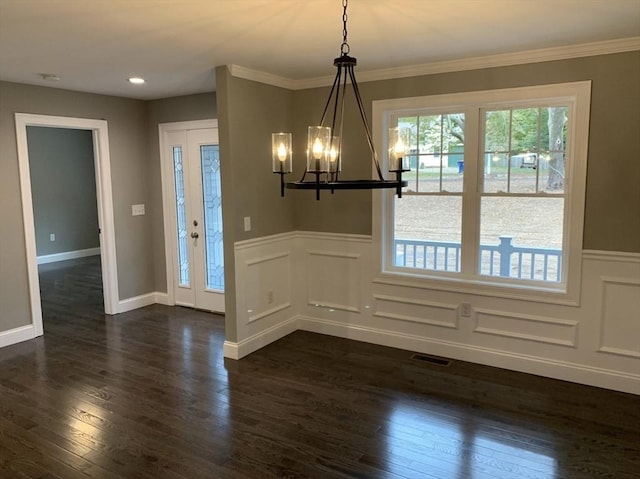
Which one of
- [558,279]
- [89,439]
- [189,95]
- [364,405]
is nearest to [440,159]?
[558,279]

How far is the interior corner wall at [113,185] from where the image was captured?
4465mm

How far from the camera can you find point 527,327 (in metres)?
3.81

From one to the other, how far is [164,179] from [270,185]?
190 centimetres

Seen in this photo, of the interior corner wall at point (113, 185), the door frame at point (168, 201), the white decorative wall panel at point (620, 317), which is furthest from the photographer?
the door frame at point (168, 201)

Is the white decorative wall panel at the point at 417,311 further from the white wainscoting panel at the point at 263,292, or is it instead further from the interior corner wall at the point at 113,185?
the interior corner wall at the point at 113,185

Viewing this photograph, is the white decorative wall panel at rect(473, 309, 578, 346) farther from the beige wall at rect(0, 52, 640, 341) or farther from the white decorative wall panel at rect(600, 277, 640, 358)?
the beige wall at rect(0, 52, 640, 341)

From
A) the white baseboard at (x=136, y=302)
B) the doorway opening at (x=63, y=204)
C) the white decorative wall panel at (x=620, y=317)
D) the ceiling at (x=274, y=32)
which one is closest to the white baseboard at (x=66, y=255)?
the doorway opening at (x=63, y=204)

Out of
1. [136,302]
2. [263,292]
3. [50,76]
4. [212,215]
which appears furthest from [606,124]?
[136,302]

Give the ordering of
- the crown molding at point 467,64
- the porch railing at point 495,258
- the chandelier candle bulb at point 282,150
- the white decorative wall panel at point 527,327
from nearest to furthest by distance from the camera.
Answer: the chandelier candle bulb at point 282,150
the crown molding at point 467,64
the white decorative wall panel at point 527,327
the porch railing at point 495,258

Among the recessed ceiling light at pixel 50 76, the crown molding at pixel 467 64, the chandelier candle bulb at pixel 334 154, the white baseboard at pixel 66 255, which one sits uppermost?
the recessed ceiling light at pixel 50 76

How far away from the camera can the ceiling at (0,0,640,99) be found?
2543 mm

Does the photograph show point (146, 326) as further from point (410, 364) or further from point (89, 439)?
point (410, 364)

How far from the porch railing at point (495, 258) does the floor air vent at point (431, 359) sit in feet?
2.49

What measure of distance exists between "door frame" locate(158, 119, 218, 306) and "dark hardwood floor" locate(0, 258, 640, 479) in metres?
1.39
